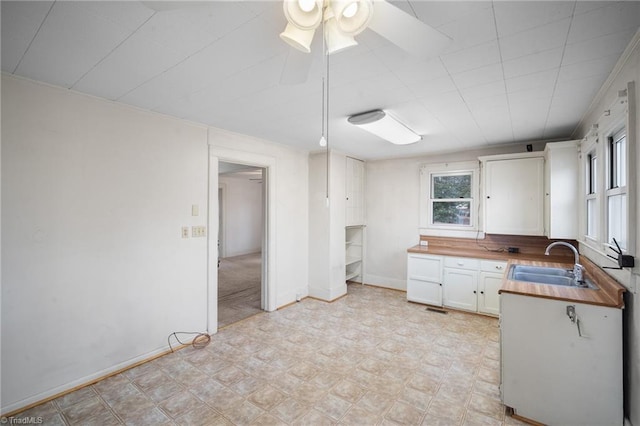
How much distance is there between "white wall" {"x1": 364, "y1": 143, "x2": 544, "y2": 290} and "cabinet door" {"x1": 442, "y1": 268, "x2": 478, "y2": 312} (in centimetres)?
93

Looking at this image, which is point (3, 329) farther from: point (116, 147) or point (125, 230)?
point (116, 147)

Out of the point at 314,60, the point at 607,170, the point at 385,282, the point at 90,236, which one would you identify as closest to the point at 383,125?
the point at 314,60

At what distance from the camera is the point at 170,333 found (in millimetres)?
2818

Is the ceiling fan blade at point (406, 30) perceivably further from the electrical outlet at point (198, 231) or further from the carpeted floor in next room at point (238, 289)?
the carpeted floor in next room at point (238, 289)

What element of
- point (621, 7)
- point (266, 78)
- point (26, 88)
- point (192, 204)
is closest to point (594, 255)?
point (621, 7)

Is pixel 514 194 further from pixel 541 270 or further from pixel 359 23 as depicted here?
pixel 359 23

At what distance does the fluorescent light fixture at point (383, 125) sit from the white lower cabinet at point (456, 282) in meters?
1.87

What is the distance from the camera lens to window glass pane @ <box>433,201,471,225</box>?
14.5 feet

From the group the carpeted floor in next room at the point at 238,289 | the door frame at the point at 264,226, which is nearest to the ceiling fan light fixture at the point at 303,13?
the door frame at the point at 264,226

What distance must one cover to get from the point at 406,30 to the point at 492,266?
353 centimetres

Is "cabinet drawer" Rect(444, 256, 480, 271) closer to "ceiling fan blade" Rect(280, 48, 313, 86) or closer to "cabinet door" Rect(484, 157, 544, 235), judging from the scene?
"cabinet door" Rect(484, 157, 544, 235)

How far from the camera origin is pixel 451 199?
14.8 feet

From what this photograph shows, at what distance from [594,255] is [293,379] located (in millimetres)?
2813

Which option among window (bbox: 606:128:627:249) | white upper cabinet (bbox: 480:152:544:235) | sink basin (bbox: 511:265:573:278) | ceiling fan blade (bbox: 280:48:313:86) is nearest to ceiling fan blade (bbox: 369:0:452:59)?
ceiling fan blade (bbox: 280:48:313:86)
